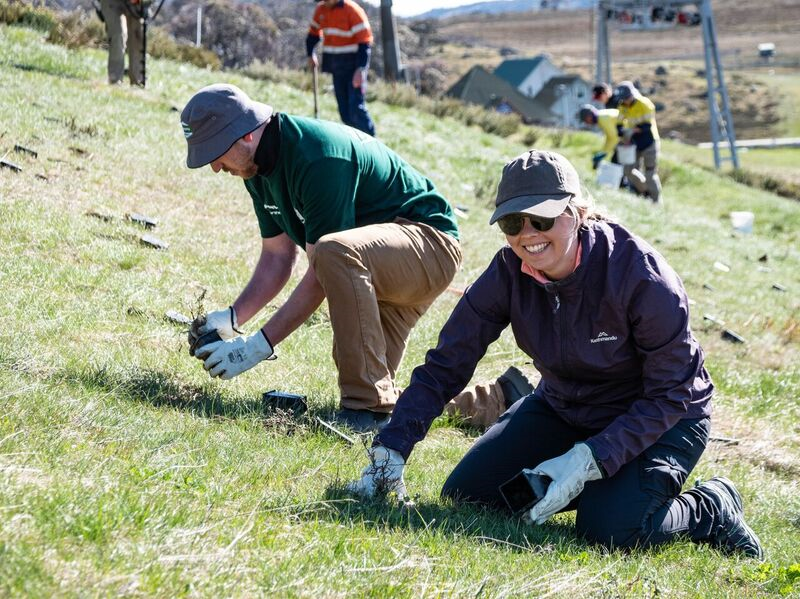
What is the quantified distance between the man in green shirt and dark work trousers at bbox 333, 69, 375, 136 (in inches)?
307

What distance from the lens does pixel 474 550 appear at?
3361mm

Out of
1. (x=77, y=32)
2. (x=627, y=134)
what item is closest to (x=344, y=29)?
(x=77, y=32)

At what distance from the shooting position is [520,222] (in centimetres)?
365

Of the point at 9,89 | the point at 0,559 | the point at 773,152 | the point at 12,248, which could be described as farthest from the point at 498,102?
the point at 0,559

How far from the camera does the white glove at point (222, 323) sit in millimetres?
4914

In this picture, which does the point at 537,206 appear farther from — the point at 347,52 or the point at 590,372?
the point at 347,52

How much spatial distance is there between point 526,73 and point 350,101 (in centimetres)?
6435

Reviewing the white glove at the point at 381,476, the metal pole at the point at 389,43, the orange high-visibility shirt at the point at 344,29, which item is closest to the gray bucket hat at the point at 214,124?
the white glove at the point at 381,476

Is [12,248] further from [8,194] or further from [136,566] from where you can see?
[136,566]

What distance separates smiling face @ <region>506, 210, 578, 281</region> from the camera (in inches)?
144

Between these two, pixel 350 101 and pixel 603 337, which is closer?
pixel 603 337

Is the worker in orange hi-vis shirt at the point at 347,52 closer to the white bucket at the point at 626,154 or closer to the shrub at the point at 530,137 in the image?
the white bucket at the point at 626,154

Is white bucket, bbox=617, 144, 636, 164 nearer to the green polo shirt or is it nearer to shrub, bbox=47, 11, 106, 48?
shrub, bbox=47, 11, 106, 48

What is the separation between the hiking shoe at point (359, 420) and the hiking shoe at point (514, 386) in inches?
36.5
